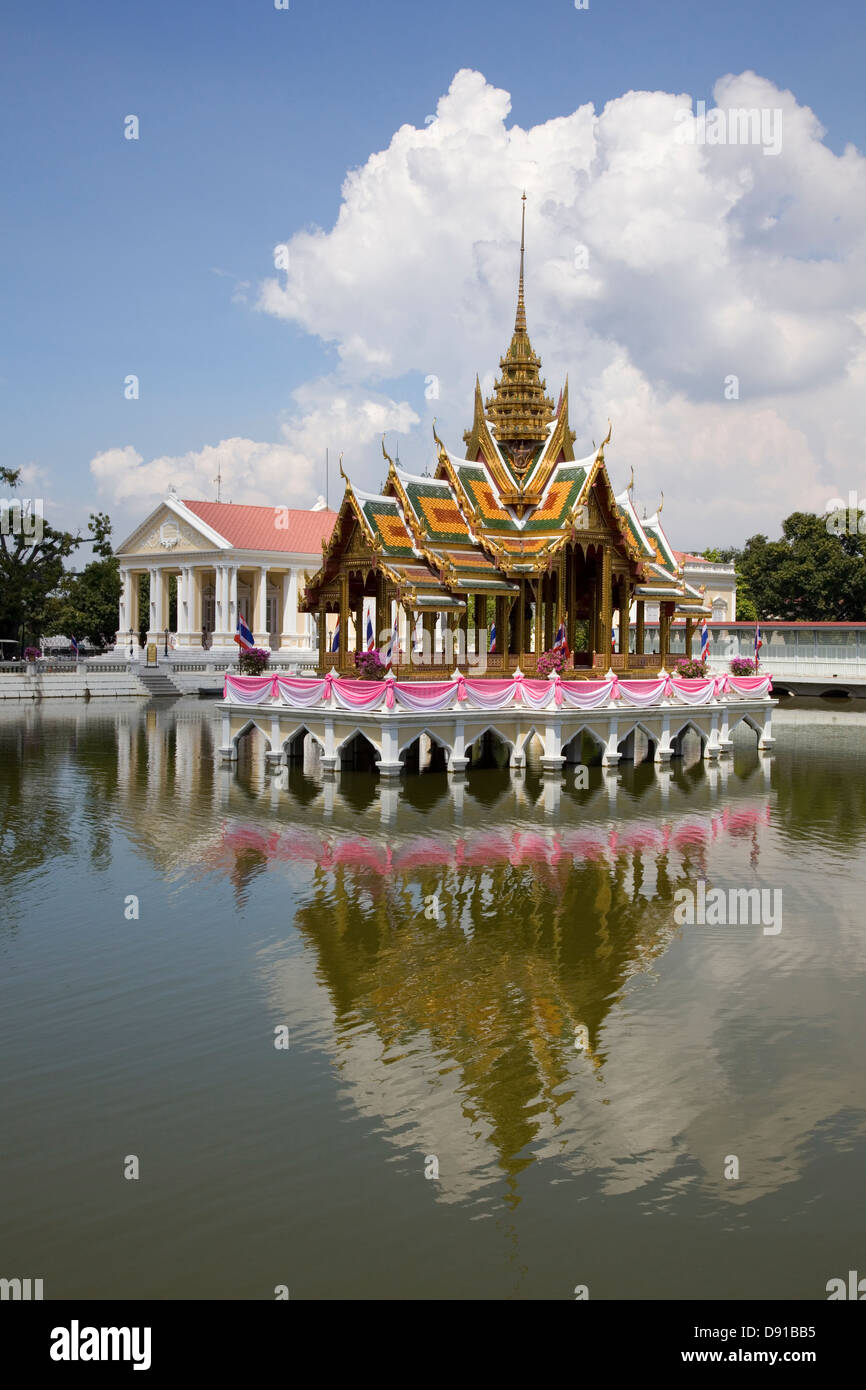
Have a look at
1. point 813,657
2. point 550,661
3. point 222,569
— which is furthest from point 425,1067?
point 222,569

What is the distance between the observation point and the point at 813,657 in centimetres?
6581

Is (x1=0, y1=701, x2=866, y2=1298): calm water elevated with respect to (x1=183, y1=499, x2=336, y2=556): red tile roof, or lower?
lower

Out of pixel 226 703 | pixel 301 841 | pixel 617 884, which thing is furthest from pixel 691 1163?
pixel 226 703

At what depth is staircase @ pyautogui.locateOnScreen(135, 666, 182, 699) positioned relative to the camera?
60.9 m

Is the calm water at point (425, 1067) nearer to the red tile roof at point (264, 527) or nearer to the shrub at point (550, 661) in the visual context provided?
the shrub at point (550, 661)

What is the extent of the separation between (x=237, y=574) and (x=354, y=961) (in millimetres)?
66062

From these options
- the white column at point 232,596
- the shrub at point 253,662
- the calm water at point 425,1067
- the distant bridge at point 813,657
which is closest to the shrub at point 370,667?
the shrub at point 253,662

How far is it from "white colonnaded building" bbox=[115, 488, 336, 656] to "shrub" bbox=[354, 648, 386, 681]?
4374 centimetres

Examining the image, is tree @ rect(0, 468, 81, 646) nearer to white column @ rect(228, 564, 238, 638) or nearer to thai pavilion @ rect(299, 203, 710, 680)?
white column @ rect(228, 564, 238, 638)

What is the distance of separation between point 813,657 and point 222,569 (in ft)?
118

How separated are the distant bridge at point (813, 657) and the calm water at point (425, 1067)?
48.0 meters

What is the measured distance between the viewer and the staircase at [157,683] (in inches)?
2398
